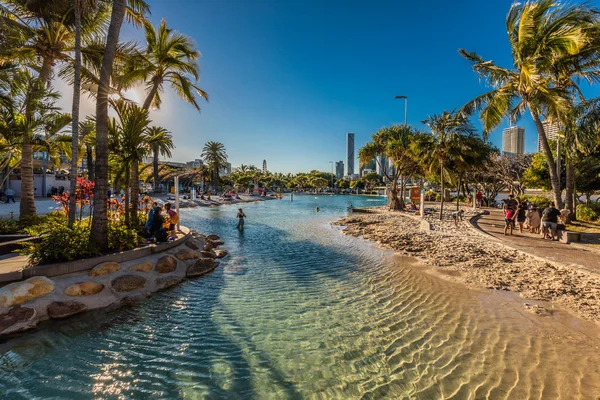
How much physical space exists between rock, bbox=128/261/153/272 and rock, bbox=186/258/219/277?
1.28m

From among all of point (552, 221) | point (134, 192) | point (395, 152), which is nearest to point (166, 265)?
point (134, 192)

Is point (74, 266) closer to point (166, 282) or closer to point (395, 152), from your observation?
point (166, 282)

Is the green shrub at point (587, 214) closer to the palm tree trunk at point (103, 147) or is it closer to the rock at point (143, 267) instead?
the rock at point (143, 267)

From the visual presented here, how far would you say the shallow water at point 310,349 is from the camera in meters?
3.66

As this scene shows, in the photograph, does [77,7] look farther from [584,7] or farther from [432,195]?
[432,195]

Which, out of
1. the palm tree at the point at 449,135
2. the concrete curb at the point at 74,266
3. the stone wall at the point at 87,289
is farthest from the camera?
the palm tree at the point at 449,135

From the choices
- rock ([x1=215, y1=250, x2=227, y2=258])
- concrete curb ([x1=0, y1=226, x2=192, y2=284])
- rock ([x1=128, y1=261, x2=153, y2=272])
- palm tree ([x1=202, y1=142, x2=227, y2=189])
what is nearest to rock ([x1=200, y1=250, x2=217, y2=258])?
rock ([x1=215, y1=250, x2=227, y2=258])

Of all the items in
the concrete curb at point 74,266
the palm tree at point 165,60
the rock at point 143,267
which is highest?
the palm tree at point 165,60

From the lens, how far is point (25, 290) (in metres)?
5.29

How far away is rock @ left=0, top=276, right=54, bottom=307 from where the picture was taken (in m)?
5.07

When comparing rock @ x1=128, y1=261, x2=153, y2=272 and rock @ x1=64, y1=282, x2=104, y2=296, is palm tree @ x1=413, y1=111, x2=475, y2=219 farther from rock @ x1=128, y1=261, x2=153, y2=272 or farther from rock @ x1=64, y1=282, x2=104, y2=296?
rock @ x1=64, y1=282, x2=104, y2=296

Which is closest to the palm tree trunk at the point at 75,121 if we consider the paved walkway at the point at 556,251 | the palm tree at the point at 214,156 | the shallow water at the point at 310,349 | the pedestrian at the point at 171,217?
the pedestrian at the point at 171,217

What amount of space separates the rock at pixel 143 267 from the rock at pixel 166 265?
22cm

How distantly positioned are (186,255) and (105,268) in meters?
2.80
